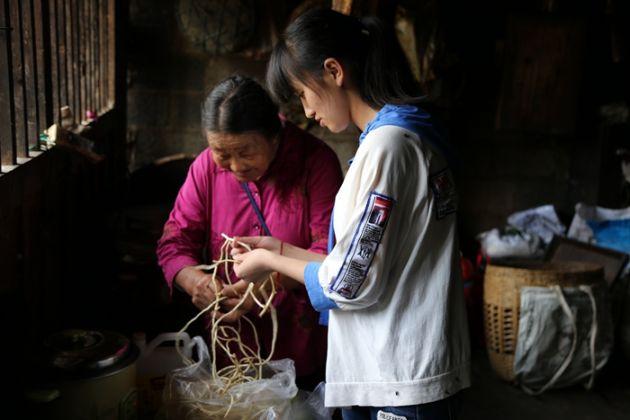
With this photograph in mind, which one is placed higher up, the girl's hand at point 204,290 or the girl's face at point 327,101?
the girl's face at point 327,101

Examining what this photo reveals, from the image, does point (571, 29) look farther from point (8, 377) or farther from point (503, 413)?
point (8, 377)

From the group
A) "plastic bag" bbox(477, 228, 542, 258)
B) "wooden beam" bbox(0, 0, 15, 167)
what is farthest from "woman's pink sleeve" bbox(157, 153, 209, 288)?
"plastic bag" bbox(477, 228, 542, 258)

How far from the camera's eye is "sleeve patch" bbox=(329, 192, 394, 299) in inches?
59.7

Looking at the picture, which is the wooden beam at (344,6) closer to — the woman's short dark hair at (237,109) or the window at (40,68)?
the woman's short dark hair at (237,109)

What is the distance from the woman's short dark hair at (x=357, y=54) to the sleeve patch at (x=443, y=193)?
21 cm

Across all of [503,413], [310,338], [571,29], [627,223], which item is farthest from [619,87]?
[310,338]

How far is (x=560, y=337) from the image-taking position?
411 cm

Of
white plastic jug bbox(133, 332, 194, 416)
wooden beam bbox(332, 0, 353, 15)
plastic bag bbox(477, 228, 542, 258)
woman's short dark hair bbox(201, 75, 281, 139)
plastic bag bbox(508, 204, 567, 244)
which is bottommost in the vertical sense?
plastic bag bbox(477, 228, 542, 258)

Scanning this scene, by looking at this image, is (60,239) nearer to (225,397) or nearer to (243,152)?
(243,152)

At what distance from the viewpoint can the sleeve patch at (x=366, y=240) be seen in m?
1.52

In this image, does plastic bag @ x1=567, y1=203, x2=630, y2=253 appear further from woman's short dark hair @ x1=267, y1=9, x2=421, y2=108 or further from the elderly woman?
woman's short dark hair @ x1=267, y1=9, x2=421, y2=108

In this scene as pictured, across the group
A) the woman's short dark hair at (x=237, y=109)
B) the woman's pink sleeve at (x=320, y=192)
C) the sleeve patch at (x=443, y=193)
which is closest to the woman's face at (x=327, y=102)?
the sleeve patch at (x=443, y=193)

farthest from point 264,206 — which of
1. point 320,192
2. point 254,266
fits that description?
point 254,266

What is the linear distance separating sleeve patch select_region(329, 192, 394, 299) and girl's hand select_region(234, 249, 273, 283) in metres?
0.39
